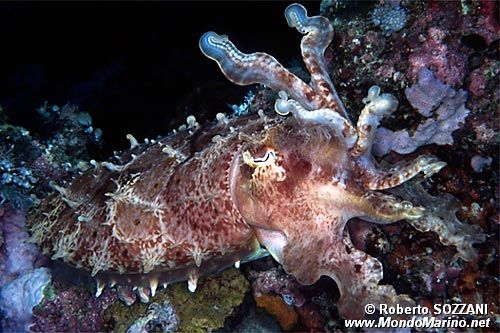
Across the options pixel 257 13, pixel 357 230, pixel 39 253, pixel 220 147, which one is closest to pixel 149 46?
pixel 257 13

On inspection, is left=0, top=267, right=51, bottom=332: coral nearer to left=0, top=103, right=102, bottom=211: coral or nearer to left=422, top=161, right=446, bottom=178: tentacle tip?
left=0, top=103, right=102, bottom=211: coral

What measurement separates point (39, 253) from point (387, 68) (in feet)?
13.9

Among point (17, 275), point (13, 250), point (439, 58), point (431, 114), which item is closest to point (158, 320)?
point (17, 275)

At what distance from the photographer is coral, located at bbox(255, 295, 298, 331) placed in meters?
4.07

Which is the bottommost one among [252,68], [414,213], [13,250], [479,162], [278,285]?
[278,285]

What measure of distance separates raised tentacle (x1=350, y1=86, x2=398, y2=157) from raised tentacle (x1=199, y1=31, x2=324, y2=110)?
16.7 inches

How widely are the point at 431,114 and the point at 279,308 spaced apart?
7.87 feet

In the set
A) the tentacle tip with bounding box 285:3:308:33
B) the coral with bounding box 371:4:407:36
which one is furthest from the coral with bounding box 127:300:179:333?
the coral with bounding box 371:4:407:36

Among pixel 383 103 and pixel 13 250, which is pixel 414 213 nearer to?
pixel 383 103

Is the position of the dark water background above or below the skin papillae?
above

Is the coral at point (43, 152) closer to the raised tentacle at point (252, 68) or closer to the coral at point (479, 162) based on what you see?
the raised tentacle at point (252, 68)

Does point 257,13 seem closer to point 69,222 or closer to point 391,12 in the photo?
point 391,12

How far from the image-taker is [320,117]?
2459mm

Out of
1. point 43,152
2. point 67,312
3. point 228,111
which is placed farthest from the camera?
point 228,111
